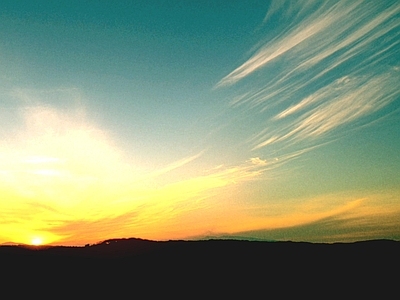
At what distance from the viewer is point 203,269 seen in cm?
3469

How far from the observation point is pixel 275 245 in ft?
139

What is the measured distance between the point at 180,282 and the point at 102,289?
6869 mm

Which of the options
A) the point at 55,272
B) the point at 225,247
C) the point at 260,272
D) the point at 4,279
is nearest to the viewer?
the point at 4,279

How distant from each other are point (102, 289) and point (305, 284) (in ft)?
59.1

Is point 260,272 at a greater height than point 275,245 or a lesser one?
lesser

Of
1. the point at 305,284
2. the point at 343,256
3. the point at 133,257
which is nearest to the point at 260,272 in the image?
the point at 305,284

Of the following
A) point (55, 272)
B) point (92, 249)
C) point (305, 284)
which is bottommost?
point (305, 284)

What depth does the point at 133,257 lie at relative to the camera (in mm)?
36906

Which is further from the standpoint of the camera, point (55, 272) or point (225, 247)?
point (225, 247)

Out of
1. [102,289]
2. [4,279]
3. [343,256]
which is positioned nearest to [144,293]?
[102,289]

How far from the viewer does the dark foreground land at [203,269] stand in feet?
98.2

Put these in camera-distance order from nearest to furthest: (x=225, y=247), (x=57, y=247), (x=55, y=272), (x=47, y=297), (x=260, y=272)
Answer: (x=47, y=297) < (x=55, y=272) < (x=260, y=272) < (x=57, y=247) < (x=225, y=247)

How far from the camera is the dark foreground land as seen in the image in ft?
98.2

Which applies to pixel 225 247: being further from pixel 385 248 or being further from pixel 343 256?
pixel 385 248
